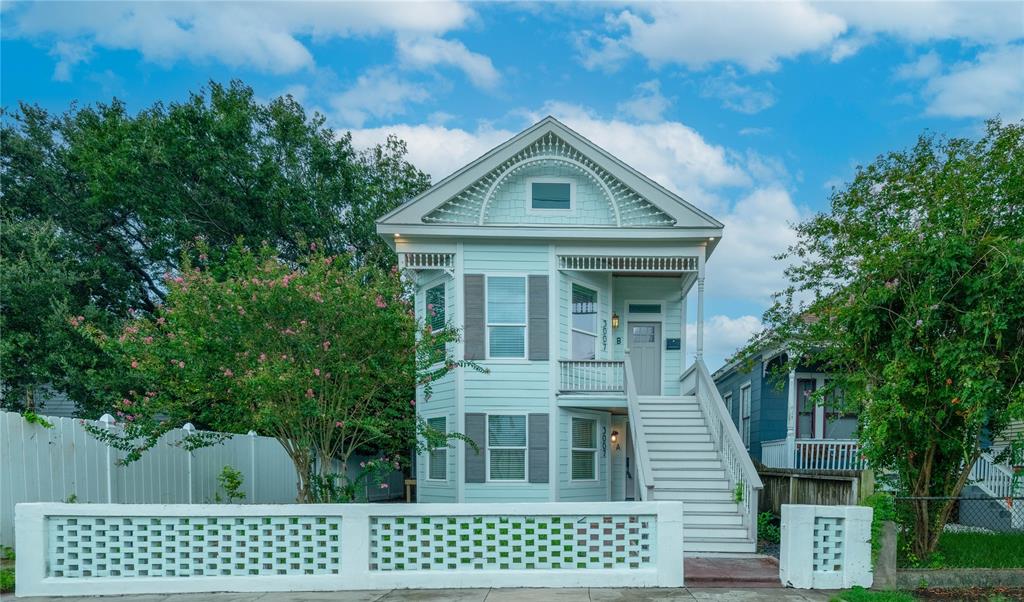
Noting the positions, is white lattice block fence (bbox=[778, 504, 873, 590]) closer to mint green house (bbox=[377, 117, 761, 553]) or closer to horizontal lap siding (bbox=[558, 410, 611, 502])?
mint green house (bbox=[377, 117, 761, 553])

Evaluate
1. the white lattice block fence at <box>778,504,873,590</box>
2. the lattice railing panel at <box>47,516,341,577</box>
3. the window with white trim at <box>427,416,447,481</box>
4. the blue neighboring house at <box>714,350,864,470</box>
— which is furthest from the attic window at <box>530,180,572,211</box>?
the lattice railing panel at <box>47,516,341,577</box>

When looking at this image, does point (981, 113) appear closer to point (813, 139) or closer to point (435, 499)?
point (813, 139)

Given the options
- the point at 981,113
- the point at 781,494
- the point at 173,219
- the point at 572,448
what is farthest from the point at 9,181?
the point at 981,113

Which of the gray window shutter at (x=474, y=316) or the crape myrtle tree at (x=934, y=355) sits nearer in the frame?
the crape myrtle tree at (x=934, y=355)

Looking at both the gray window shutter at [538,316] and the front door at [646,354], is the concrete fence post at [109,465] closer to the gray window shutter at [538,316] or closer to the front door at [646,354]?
the gray window shutter at [538,316]

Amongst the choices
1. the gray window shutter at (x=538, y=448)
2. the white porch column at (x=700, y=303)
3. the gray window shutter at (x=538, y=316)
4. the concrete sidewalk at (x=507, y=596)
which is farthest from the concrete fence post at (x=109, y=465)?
the white porch column at (x=700, y=303)

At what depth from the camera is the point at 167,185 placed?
17.4 metres

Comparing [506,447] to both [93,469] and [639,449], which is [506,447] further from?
[93,469]

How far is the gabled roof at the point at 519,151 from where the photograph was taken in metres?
12.6

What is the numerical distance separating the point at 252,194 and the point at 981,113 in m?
16.5

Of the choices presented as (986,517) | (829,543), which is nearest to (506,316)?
(829,543)

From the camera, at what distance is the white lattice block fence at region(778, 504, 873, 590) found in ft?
22.4

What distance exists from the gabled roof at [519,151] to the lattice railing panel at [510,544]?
6.73 meters

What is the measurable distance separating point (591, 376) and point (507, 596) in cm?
668
